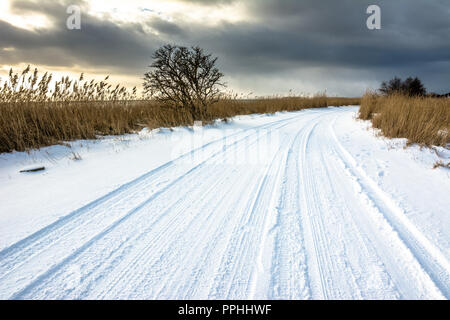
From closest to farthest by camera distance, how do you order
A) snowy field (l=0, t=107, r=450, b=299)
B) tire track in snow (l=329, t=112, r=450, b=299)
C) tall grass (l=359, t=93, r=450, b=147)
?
1. snowy field (l=0, t=107, r=450, b=299)
2. tire track in snow (l=329, t=112, r=450, b=299)
3. tall grass (l=359, t=93, r=450, b=147)

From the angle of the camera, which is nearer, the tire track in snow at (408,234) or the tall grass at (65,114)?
the tire track in snow at (408,234)

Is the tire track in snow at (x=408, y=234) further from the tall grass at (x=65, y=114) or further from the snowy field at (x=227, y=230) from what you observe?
the tall grass at (x=65, y=114)

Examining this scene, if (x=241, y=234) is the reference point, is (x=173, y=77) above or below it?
above

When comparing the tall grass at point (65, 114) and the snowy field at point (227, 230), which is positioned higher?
the tall grass at point (65, 114)

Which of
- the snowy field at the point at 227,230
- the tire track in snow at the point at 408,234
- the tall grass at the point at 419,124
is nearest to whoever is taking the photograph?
the snowy field at the point at 227,230

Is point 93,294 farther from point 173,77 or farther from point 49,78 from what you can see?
point 173,77

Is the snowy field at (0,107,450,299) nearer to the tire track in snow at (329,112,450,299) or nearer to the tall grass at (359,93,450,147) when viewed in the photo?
the tire track in snow at (329,112,450,299)

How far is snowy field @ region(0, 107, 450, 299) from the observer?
1337mm

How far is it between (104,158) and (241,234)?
134 inches

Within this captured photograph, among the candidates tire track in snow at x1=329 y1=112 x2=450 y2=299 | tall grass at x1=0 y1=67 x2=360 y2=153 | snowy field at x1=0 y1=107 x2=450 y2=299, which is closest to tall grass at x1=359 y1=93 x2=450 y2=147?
snowy field at x1=0 y1=107 x2=450 y2=299

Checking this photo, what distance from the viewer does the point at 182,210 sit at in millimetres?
2201

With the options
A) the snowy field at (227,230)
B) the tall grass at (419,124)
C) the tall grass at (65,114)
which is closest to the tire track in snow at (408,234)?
the snowy field at (227,230)

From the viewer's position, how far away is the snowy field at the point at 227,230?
134 centimetres
